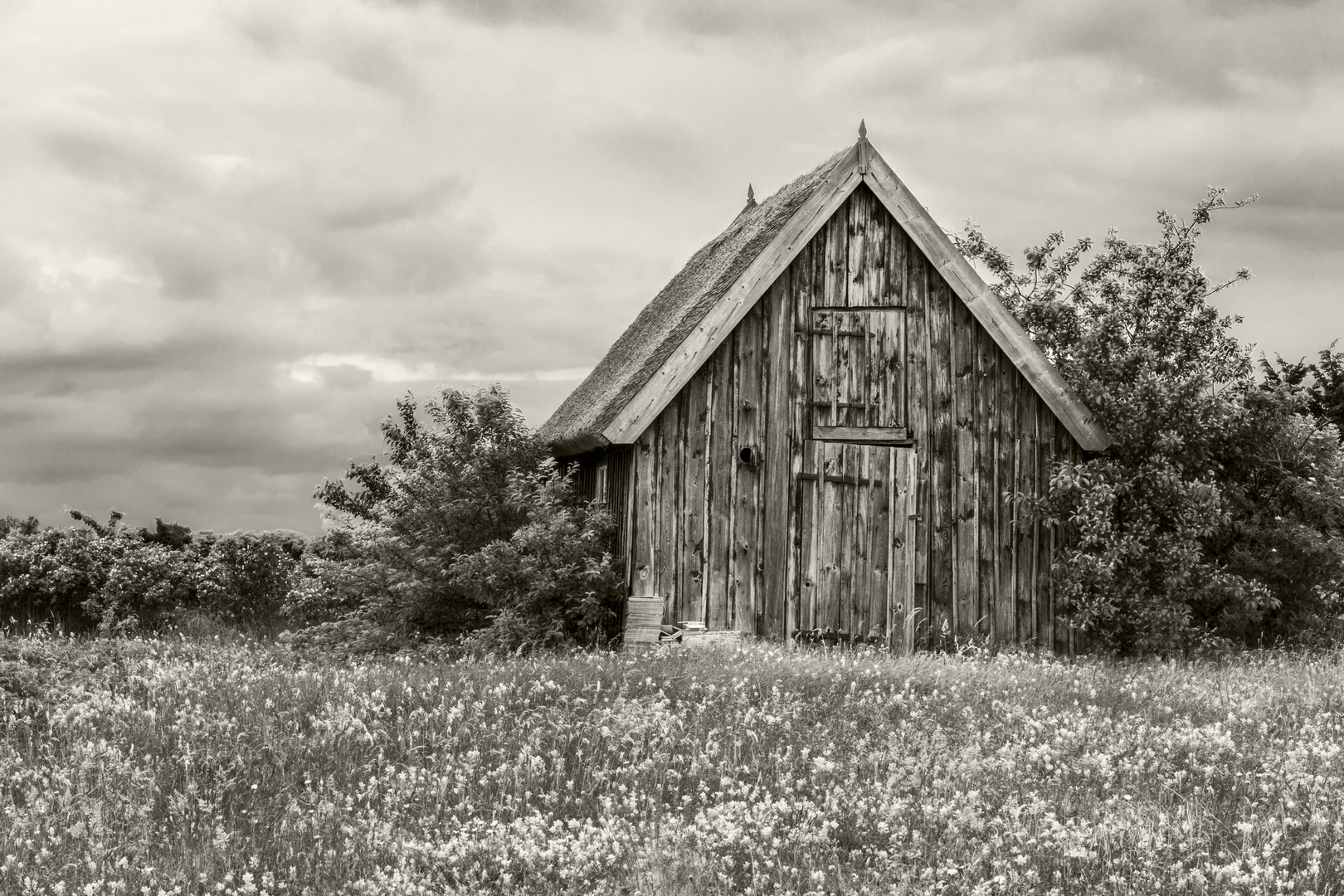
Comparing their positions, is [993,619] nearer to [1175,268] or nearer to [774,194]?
[774,194]

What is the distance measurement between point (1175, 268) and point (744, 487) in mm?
11789

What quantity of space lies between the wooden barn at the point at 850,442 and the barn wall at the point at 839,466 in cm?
2

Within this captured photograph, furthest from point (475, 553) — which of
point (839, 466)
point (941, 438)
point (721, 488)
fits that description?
point (941, 438)

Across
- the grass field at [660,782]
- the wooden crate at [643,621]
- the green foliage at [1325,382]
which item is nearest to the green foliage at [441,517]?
the wooden crate at [643,621]

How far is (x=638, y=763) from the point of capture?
26.2 feet

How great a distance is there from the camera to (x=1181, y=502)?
15961mm

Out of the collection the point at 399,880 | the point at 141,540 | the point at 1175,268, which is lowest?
the point at 399,880

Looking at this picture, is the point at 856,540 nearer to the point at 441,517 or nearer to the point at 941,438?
the point at 941,438

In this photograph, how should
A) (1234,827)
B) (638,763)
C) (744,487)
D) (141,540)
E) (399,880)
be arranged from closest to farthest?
(399,880)
(1234,827)
(638,763)
(744,487)
(141,540)

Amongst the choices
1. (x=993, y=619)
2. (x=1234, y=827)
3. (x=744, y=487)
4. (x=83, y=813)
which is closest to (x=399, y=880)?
(x=83, y=813)

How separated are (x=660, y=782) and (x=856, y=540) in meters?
7.76

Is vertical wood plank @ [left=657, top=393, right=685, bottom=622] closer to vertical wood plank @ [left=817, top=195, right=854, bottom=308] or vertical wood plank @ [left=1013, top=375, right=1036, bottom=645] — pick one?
vertical wood plank @ [left=817, top=195, right=854, bottom=308]

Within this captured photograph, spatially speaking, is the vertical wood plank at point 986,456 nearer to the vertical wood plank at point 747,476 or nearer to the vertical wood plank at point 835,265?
the vertical wood plank at point 835,265

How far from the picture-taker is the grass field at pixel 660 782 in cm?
625
